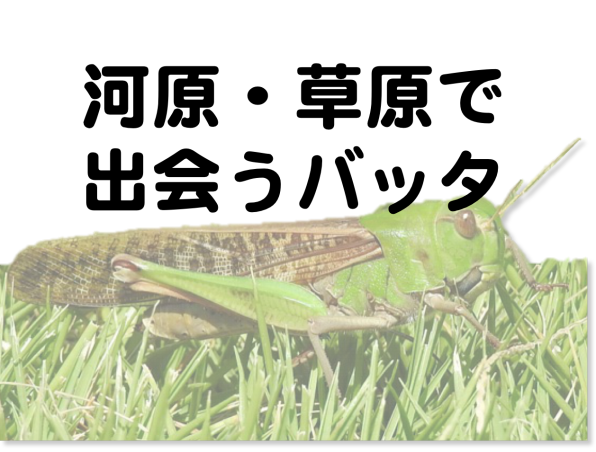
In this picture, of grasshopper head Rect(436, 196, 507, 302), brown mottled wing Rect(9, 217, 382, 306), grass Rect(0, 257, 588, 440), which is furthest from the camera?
brown mottled wing Rect(9, 217, 382, 306)

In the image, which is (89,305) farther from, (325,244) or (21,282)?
(325,244)

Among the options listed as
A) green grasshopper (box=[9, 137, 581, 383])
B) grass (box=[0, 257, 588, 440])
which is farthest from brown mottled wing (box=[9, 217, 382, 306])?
grass (box=[0, 257, 588, 440])

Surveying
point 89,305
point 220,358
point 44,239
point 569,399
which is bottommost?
point 569,399

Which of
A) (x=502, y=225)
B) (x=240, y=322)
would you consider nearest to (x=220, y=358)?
(x=240, y=322)

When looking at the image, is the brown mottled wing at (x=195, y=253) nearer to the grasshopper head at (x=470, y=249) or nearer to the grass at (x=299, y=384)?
the grass at (x=299, y=384)

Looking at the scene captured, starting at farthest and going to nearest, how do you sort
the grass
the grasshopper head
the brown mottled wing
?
the brown mottled wing < the grasshopper head < the grass

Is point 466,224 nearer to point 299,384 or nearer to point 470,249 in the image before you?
point 470,249

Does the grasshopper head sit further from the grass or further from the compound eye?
the grass

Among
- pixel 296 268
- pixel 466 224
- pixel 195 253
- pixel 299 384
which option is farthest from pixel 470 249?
pixel 195 253
